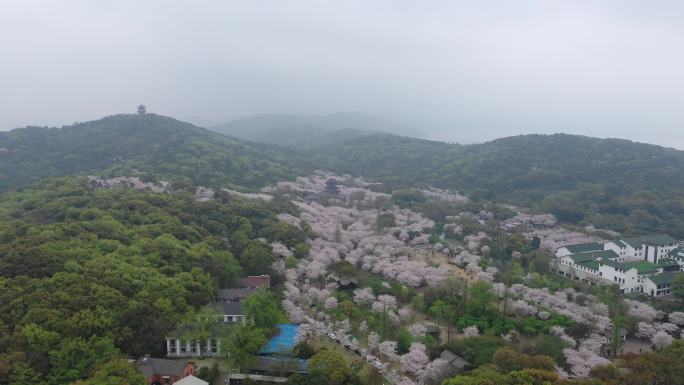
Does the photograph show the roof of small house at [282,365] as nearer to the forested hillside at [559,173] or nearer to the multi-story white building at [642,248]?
the multi-story white building at [642,248]

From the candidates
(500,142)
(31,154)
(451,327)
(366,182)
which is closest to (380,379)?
(451,327)

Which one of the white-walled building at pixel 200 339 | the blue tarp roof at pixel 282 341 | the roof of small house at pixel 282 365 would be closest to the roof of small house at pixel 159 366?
the white-walled building at pixel 200 339

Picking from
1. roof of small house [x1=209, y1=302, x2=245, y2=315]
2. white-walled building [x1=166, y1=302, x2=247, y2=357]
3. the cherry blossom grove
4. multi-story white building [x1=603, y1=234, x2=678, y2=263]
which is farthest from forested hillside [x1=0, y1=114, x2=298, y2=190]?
multi-story white building [x1=603, y1=234, x2=678, y2=263]

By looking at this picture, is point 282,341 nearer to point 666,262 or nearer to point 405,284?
point 405,284

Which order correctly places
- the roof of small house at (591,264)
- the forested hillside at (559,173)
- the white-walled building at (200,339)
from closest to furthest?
the white-walled building at (200,339) < the roof of small house at (591,264) < the forested hillside at (559,173)

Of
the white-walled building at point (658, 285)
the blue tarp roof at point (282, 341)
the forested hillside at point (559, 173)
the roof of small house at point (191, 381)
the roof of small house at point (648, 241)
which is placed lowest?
the roof of small house at point (191, 381)

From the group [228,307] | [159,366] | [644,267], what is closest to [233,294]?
[228,307]

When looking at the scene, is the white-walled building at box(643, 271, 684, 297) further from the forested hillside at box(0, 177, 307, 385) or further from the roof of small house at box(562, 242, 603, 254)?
the forested hillside at box(0, 177, 307, 385)
